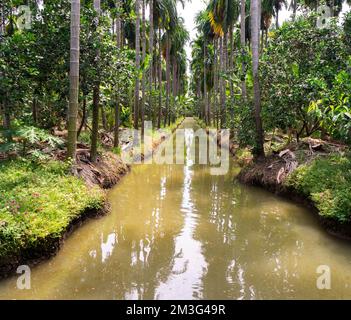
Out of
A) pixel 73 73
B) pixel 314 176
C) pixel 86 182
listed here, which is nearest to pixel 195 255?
pixel 86 182

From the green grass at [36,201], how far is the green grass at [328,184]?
551cm

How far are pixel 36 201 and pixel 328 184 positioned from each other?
23.4 feet

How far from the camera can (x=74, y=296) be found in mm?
5340

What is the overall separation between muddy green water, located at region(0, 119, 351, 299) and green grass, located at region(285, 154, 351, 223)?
544 millimetres

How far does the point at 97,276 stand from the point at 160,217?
11.7 feet

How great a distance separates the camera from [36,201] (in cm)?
711

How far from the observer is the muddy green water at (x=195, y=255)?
5.59m

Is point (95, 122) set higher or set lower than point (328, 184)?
higher

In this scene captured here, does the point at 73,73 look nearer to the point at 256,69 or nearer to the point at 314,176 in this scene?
the point at 256,69

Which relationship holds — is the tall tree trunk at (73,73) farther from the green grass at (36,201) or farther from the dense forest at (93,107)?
the green grass at (36,201)

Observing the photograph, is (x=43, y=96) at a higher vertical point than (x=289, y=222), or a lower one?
higher
